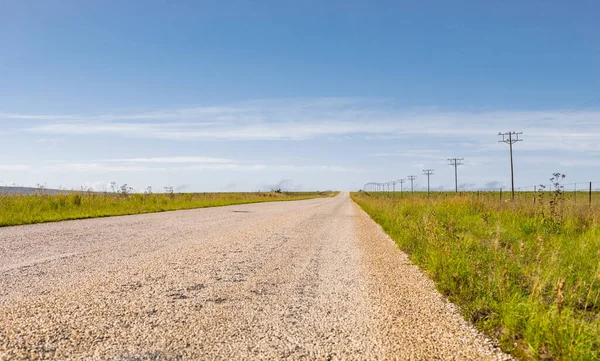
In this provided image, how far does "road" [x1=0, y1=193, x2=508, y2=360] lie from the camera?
418cm

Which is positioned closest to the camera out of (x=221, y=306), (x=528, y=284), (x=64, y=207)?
(x=221, y=306)

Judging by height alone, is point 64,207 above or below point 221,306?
above

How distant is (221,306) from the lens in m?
5.53

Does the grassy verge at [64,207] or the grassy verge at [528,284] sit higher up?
the grassy verge at [64,207]

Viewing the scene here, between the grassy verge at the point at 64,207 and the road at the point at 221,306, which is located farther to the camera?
the grassy verge at the point at 64,207

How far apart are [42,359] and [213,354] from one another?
1475 millimetres

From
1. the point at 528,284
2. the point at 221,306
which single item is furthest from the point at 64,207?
the point at 528,284

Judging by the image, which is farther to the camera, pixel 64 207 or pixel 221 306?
pixel 64 207

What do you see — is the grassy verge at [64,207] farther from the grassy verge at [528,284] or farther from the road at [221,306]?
the grassy verge at [528,284]

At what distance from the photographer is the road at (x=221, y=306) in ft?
13.7

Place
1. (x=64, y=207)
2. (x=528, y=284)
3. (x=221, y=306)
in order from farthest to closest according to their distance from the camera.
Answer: (x=64, y=207)
(x=528, y=284)
(x=221, y=306)

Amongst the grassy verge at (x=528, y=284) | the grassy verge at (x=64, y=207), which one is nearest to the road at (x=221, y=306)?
the grassy verge at (x=528, y=284)

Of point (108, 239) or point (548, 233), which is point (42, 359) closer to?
point (108, 239)

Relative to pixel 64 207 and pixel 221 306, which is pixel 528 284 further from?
pixel 64 207
